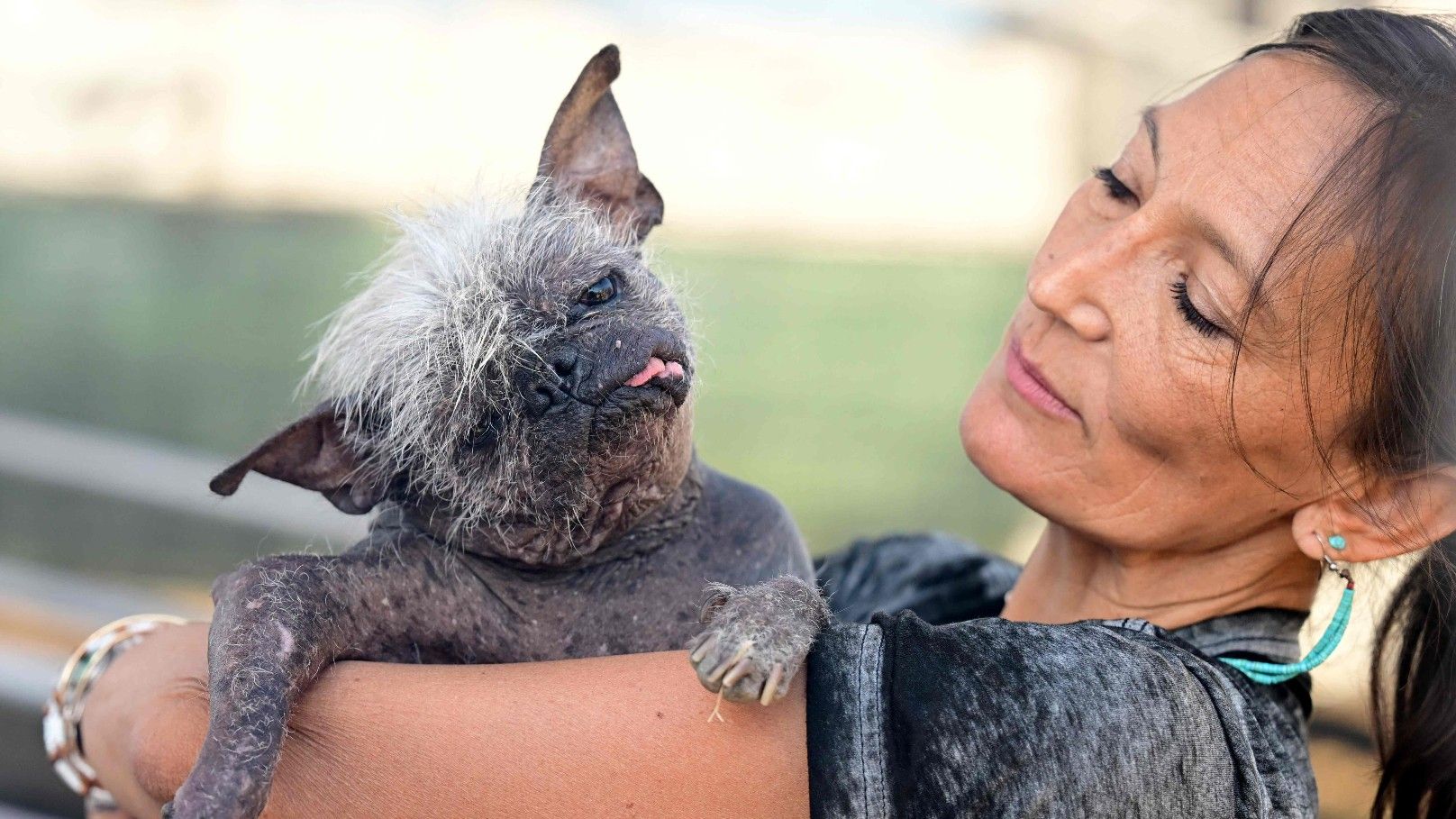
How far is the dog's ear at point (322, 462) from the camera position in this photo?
1363 mm

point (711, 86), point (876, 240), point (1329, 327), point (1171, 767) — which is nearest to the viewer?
point (1171, 767)

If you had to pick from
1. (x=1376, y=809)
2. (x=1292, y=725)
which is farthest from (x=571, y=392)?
(x=1376, y=809)

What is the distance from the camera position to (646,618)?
146 centimetres

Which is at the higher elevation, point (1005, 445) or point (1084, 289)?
point (1084, 289)

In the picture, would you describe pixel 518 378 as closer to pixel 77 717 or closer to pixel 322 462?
pixel 322 462

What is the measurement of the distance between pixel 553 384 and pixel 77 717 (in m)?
0.84

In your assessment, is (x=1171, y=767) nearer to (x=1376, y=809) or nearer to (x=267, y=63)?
(x=1376, y=809)

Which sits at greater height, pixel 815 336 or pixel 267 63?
pixel 267 63

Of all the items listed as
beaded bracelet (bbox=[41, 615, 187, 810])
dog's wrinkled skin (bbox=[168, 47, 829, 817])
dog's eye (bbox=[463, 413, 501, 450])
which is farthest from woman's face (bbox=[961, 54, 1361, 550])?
beaded bracelet (bbox=[41, 615, 187, 810])

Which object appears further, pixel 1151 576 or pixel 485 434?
pixel 1151 576

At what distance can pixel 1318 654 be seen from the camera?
1.31 m

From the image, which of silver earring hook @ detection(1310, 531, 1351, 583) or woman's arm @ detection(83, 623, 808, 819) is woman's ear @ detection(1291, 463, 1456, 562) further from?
woman's arm @ detection(83, 623, 808, 819)

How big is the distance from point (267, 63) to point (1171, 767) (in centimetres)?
442

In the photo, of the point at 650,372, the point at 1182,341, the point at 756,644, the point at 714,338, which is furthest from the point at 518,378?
the point at 714,338
